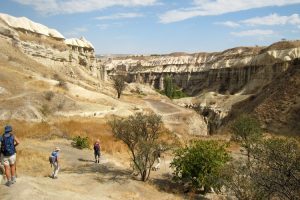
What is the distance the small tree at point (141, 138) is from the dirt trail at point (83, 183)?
3.30 ft

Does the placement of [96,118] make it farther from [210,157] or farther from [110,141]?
[210,157]

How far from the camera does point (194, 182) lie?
20562 millimetres

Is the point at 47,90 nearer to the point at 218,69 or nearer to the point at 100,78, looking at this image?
the point at 100,78

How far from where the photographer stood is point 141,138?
68.9 feet

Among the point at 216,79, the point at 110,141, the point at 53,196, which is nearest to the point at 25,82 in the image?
the point at 110,141

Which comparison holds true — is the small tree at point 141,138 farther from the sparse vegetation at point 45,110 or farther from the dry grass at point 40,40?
the dry grass at point 40,40

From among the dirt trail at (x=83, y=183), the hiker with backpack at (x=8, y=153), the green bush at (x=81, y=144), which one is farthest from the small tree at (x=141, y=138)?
the hiker with backpack at (x=8, y=153)

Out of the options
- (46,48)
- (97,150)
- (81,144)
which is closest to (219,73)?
(46,48)

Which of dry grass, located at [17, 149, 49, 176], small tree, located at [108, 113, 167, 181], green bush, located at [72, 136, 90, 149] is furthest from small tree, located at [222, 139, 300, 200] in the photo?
green bush, located at [72, 136, 90, 149]

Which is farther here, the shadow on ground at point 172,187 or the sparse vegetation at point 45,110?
the sparse vegetation at point 45,110

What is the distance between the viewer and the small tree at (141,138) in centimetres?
2036

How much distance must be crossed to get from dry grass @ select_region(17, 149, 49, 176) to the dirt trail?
970 millimetres

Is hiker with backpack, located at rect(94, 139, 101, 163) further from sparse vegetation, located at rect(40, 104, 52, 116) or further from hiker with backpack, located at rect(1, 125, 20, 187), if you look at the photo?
sparse vegetation, located at rect(40, 104, 52, 116)

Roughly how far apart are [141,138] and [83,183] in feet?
13.1
